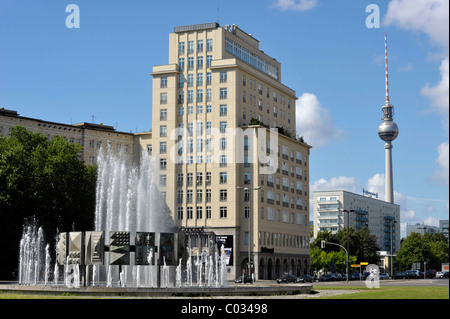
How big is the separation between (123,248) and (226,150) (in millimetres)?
54401

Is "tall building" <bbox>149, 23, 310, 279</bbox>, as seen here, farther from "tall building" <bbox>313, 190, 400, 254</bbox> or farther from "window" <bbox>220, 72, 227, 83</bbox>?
"tall building" <bbox>313, 190, 400, 254</bbox>

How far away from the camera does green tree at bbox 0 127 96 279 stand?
6625 centimetres

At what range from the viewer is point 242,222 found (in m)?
90.9

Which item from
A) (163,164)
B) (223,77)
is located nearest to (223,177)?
(163,164)

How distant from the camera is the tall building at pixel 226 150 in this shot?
90.9m

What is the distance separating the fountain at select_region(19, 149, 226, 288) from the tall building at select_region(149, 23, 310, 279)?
3.49 meters

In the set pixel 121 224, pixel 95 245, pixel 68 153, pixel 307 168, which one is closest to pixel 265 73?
pixel 307 168

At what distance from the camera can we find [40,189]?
2758 inches

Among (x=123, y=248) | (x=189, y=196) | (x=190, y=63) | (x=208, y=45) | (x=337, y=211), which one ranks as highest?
(x=208, y=45)

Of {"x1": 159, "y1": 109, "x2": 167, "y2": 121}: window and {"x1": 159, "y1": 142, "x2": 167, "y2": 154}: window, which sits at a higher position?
{"x1": 159, "y1": 109, "x2": 167, "y2": 121}: window

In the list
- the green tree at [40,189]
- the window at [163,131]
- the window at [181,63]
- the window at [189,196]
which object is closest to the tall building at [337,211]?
the window at [189,196]

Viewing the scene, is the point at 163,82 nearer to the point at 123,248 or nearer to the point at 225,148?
the point at 225,148

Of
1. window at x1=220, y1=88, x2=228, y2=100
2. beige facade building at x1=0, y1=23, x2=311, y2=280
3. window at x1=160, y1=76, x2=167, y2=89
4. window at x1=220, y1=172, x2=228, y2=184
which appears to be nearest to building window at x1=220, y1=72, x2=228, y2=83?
beige facade building at x1=0, y1=23, x2=311, y2=280

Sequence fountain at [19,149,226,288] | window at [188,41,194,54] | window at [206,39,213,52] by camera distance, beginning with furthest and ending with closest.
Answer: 1. window at [188,41,194,54]
2. window at [206,39,213,52]
3. fountain at [19,149,226,288]
